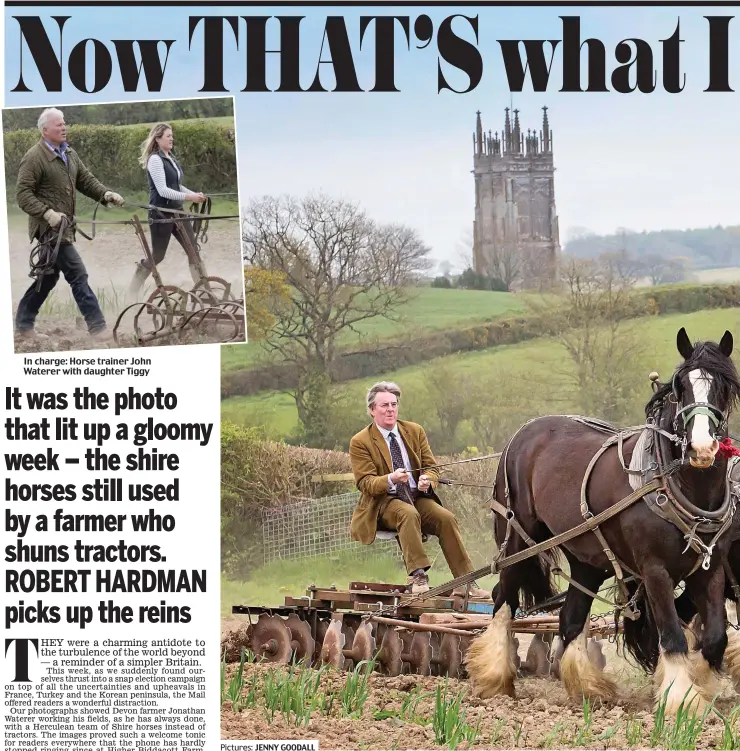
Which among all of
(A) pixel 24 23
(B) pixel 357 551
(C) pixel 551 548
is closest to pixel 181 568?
(C) pixel 551 548

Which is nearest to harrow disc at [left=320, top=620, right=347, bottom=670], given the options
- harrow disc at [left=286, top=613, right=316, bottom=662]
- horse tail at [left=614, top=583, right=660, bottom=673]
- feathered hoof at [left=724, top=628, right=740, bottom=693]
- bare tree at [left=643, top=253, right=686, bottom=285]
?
harrow disc at [left=286, top=613, right=316, bottom=662]

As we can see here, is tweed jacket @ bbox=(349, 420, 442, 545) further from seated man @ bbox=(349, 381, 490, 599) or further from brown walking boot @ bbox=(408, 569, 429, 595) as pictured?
brown walking boot @ bbox=(408, 569, 429, 595)

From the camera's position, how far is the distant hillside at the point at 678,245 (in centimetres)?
1420

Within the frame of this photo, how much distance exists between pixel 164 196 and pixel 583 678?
3.92 m

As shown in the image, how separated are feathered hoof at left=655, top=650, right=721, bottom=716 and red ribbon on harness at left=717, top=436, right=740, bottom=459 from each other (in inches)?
41.9

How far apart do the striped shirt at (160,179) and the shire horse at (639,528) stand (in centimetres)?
268

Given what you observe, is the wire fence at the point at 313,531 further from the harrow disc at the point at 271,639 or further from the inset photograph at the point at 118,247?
the inset photograph at the point at 118,247

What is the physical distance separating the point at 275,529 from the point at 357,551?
923 millimetres

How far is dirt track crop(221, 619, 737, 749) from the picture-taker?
6355mm

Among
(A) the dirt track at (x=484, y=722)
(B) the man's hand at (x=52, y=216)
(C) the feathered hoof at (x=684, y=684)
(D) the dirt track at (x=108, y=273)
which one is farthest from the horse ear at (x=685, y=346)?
(B) the man's hand at (x=52, y=216)

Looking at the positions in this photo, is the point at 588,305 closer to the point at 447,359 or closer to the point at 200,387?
the point at 447,359

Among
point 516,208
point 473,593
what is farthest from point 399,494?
point 516,208

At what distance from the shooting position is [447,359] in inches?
572

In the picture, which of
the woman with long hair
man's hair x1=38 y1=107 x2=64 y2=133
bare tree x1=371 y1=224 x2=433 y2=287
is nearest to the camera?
man's hair x1=38 y1=107 x2=64 y2=133
